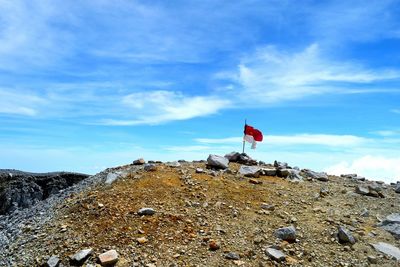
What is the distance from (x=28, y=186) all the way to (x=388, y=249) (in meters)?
17.3

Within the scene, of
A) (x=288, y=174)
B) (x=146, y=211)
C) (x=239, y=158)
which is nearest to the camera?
(x=146, y=211)

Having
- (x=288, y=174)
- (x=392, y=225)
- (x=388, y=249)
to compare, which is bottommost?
(x=388, y=249)

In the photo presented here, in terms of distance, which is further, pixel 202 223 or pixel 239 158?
pixel 239 158

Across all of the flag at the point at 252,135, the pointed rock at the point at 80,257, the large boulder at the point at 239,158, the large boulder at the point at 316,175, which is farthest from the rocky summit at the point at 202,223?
the flag at the point at 252,135

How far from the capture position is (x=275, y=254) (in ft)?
34.7

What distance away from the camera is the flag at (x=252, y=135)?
19.3 metres

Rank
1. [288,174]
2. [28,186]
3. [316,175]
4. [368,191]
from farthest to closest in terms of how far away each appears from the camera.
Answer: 1. [28,186]
2. [316,175]
3. [288,174]
4. [368,191]

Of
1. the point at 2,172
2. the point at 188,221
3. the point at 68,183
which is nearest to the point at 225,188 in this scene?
the point at 188,221

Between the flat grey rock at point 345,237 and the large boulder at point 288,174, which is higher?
the large boulder at point 288,174

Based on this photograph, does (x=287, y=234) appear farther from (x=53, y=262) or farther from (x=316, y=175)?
(x=316, y=175)

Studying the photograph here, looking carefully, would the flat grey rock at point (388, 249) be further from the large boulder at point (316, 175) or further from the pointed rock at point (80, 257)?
the pointed rock at point (80, 257)

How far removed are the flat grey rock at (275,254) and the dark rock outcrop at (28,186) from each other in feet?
44.8

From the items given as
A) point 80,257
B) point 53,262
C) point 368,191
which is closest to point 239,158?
point 368,191

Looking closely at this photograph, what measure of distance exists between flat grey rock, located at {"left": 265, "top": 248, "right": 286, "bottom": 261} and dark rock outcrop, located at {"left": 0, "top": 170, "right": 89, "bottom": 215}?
538 inches
